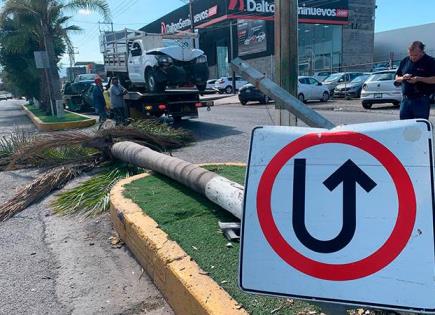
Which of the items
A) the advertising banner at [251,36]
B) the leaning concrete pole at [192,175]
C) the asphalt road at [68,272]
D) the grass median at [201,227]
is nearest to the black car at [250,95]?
the leaning concrete pole at [192,175]

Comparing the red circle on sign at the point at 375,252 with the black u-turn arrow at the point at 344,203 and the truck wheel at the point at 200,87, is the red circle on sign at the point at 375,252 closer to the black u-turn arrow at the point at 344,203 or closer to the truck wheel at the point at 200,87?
the black u-turn arrow at the point at 344,203

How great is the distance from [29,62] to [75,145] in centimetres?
1900

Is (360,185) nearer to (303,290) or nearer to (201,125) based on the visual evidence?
(303,290)

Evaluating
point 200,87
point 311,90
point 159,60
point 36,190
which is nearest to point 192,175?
point 36,190

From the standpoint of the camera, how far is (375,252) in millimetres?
1501

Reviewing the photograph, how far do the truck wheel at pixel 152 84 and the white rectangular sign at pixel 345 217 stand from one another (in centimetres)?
1138

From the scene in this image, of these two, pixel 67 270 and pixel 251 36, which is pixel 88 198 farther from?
pixel 251 36

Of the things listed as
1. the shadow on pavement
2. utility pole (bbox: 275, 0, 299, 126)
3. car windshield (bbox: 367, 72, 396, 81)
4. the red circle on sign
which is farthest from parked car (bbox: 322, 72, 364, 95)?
the red circle on sign

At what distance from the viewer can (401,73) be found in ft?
19.9

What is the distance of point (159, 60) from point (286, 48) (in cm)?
1031

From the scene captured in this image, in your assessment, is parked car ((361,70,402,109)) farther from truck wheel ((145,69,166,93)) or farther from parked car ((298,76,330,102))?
truck wheel ((145,69,166,93))

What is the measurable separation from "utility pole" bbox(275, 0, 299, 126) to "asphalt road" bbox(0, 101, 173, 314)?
1.77 meters

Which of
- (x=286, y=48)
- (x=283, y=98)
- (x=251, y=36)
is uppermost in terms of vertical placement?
(x=251, y=36)

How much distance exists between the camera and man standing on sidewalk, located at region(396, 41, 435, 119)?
5609 millimetres
